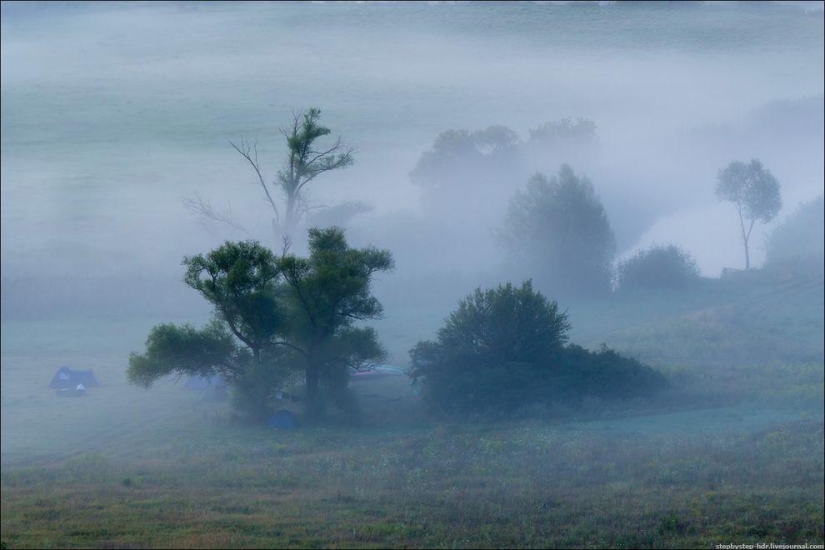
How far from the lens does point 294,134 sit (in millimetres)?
11969

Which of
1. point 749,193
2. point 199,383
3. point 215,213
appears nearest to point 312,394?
point 199,383

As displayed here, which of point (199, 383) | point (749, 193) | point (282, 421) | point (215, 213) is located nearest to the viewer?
point (215, 213)

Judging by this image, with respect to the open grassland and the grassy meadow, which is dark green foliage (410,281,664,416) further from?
the open grassland

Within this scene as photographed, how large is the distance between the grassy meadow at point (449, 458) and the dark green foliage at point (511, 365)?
0.45 meters

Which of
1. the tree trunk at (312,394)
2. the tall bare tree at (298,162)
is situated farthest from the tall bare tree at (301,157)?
the tree trunk at (312,394)

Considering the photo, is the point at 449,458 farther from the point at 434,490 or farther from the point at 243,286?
the point at 243,286

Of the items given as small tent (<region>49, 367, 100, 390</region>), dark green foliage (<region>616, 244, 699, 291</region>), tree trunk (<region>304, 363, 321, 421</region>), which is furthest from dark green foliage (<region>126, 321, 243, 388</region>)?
dark green foliage (<region>616, 244, 699, 291</region>)

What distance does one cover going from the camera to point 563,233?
18188 millimetres

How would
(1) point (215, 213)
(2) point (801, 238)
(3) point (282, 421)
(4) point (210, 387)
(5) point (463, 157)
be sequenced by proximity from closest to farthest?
(1) point (215, 213), (5) point (463, 157), (3) point (282, 421), (4) point (210, 387), (2) point (801, 238)

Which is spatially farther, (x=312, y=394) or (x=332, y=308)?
(x=312, y=394)

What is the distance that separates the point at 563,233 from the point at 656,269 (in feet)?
8.16

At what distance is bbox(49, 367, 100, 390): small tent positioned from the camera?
23938 mm

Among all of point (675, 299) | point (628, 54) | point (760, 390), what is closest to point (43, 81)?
point (628, 54)

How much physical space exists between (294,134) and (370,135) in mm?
2325
